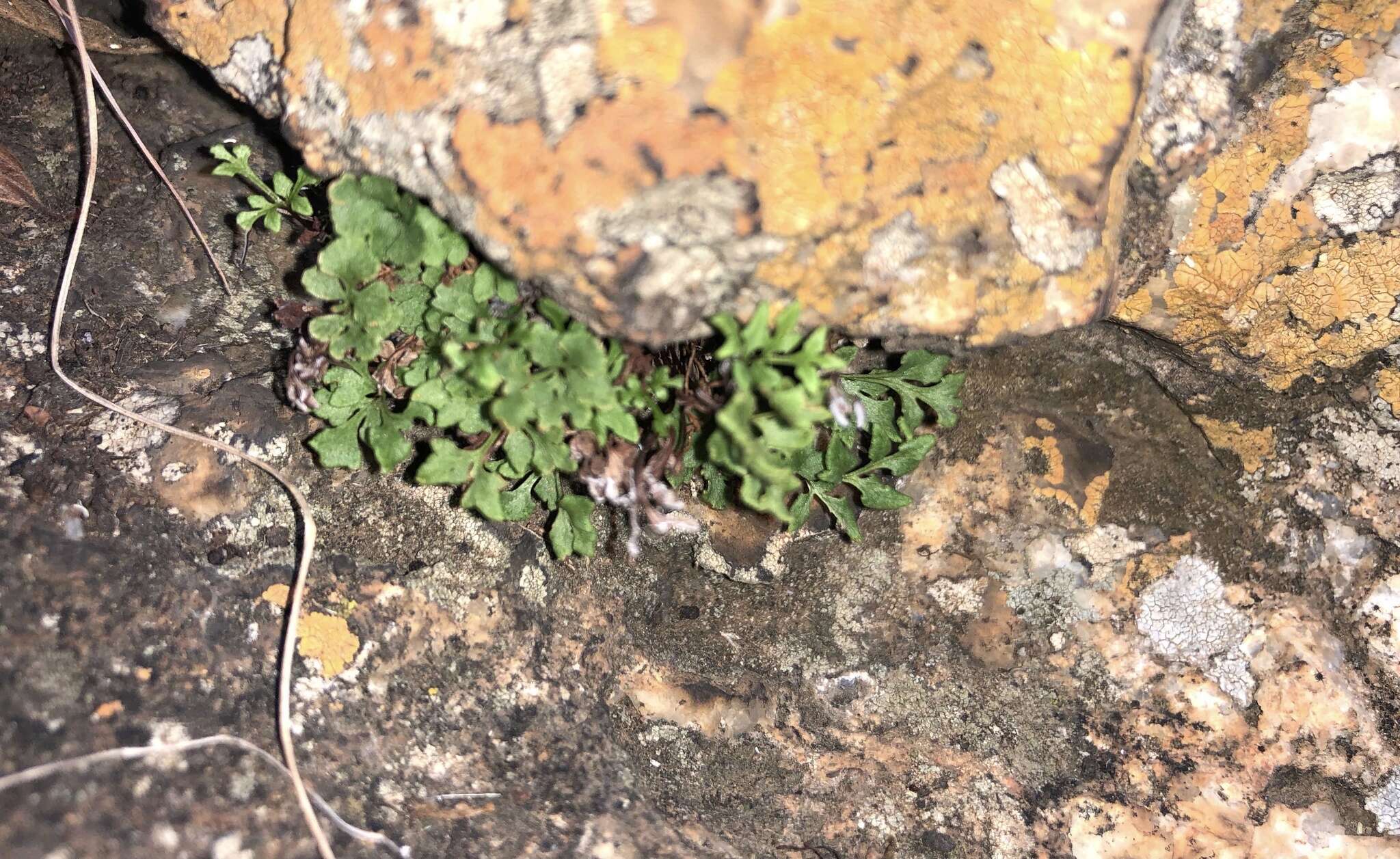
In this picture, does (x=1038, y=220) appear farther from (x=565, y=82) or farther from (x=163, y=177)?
(x=163, y=177)

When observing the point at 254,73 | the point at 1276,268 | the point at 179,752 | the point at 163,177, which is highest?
the point at 1276,268

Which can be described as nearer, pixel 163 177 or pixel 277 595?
pixel 277 595

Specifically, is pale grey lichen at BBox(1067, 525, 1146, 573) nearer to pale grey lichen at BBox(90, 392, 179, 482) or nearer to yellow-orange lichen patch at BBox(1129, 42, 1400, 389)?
yellow-orange lichen patch at BBox(1129, 42, 1400, 389)

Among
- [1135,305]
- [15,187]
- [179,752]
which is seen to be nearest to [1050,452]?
[1135,305]

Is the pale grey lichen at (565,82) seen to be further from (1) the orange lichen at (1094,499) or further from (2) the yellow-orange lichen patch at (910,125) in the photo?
(1) the orange lichen at (1094,499)

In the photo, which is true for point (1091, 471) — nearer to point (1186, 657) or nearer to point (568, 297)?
point (1186, 657)

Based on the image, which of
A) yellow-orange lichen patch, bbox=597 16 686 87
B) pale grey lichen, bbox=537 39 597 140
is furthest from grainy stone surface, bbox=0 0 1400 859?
yellow-orange lichen patch, bbox=597 16 686 87
